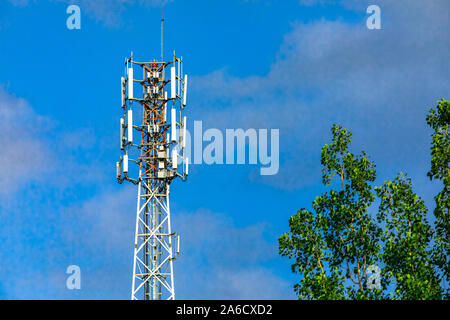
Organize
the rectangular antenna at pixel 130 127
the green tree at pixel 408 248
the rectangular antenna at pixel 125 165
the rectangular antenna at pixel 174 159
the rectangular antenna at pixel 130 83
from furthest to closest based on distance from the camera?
the rectangular antenna at pixel 130 83
the rectangular antenna at pixel 130 127
the rectangular antenna at pixel 125 165
the rectangular antenna at pixel 174 159
the green tree at pixel 408 248

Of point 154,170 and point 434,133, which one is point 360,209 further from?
point 154,170

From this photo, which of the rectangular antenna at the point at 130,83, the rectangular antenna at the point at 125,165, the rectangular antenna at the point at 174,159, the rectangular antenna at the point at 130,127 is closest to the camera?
the rectangular antenna at the point at 174,159

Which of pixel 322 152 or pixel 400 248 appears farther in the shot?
pixel 322 152

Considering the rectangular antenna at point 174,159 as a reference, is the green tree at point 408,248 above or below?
below

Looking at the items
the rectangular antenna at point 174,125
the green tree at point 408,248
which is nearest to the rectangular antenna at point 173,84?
the rectangular antenna at point 174,125

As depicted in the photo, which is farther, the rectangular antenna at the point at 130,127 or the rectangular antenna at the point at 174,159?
the rectangular antenna at the point at 130,127

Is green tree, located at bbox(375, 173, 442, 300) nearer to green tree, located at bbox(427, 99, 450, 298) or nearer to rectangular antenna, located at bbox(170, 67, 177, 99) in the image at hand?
green tree, located at bbox(427, 99, 450, 298)

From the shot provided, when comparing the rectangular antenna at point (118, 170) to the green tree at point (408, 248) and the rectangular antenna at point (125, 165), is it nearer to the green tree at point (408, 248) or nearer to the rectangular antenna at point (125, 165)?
the rectangular antenna at point (125, 165)

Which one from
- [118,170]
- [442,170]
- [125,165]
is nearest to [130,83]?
[125,165]

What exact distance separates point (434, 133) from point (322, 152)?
6.06 metres

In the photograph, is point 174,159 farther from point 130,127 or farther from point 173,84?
point 173,84

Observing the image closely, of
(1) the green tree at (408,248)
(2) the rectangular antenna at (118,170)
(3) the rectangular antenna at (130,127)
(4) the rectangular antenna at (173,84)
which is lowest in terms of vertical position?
(1) the green tree at (408,248)

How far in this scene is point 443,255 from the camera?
1474 inches
